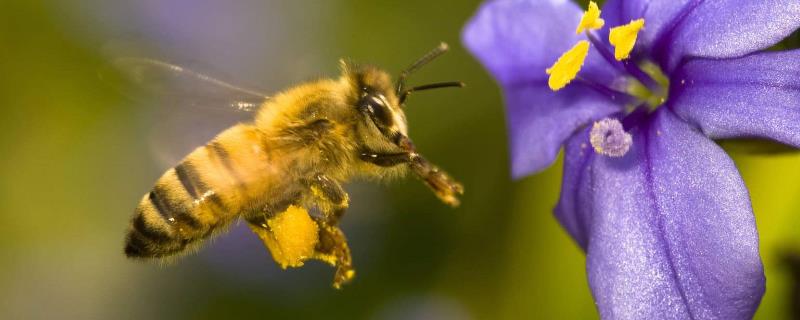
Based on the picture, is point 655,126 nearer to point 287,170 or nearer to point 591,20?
point 591,20

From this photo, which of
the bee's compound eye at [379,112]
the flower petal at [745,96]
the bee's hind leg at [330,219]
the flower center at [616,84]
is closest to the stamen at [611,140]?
the flower center at [616,84]

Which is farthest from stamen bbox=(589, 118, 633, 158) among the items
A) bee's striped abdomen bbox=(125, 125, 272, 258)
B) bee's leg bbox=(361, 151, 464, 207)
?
bee's striped abdomen bbox=(125, 125, 272, 258)

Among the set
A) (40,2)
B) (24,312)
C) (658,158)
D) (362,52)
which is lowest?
(658,158)

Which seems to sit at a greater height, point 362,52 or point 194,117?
point 362,52

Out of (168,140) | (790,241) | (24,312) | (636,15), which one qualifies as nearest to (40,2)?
(24,312)

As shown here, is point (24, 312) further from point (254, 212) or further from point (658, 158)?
point (658, 158)

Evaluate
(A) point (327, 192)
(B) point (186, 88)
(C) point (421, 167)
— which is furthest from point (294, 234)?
(B) point (186, 88)

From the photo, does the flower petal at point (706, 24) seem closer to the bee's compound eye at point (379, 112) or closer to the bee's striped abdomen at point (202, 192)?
the bee's compound eye at point (379, 112)
